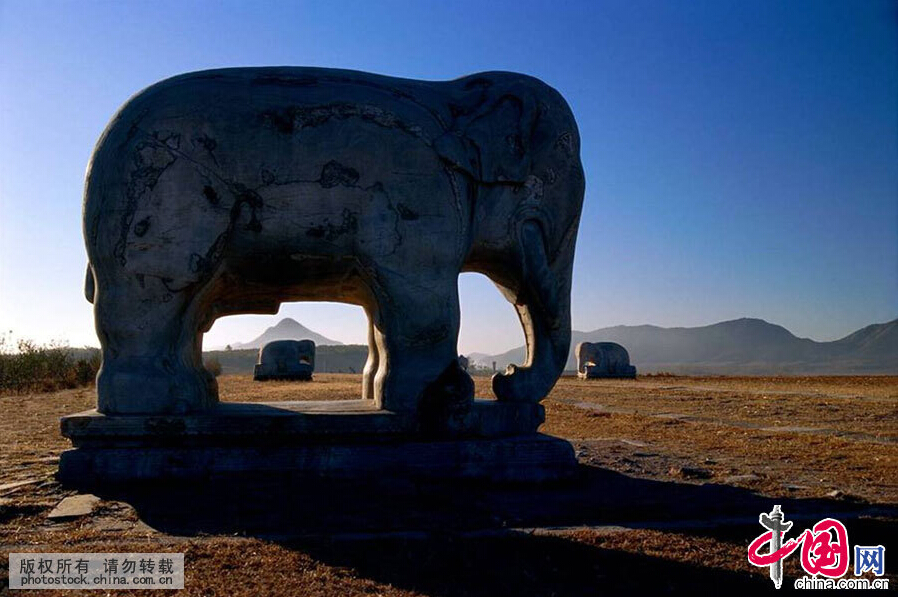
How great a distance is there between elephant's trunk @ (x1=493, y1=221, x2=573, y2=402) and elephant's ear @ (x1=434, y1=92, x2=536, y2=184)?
0.41 m

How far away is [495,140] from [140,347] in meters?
2.54

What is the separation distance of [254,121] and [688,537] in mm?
3304

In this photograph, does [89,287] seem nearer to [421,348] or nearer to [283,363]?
[421,348]

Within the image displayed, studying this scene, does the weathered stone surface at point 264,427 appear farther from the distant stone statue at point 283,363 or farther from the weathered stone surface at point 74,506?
the distant stone statue at point 283,363

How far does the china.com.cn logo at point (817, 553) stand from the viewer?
9.56 ft

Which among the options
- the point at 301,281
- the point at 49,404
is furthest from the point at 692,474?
the point at 49,404

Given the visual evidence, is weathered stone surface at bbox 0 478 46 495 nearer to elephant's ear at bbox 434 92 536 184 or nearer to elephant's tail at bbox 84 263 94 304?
elephant's tail at bbox 84 263 94 304

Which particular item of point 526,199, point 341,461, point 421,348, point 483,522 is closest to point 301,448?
point 341,461

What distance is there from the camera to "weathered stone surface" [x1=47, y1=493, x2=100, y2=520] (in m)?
3.57

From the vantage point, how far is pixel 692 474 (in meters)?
5.07

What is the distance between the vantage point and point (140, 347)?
14.2 feet

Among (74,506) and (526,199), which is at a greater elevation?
(526,199)

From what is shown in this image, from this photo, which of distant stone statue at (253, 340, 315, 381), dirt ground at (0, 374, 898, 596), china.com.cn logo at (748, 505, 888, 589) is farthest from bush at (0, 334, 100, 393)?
china.com.cn logo at (748, 505, 888, 589)

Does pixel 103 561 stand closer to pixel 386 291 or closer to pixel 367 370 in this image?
pixel 386 291
